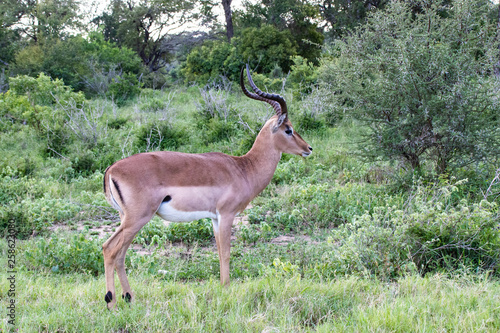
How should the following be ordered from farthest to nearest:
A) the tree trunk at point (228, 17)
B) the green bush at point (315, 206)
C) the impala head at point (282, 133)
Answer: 1. the tree trunk at point (228, 17)
2. the green bush at point (315, 206)
3. the impala head at point (282, 133)

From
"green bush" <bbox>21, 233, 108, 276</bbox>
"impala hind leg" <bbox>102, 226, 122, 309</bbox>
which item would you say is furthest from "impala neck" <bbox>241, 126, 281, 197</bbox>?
"green bush" <bbox>21, 233, 108, 276</bbox>

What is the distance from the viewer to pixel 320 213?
556cm

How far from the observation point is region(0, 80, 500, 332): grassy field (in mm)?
2828

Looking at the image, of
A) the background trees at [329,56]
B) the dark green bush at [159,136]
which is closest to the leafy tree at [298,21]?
the background trees at [329,56]

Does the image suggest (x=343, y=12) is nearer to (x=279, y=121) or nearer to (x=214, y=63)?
(x=214, y=63)

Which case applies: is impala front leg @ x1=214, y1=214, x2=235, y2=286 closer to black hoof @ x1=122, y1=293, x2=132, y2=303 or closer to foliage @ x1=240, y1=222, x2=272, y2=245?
black hoof @ x1=122, y1=293, x2=132, y2=303

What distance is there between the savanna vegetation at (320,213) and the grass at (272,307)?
1 cm

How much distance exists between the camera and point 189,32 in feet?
82.4

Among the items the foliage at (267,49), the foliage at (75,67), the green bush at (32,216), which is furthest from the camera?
the foliage at (267,49)

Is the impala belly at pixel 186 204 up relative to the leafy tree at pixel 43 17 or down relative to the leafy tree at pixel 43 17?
down

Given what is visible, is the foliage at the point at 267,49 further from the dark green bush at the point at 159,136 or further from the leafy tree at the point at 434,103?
the leafy tree at the point at 434,103

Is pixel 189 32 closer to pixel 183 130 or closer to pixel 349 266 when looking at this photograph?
pixel 183 130

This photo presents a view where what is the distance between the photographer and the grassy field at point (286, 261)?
9.28 feet

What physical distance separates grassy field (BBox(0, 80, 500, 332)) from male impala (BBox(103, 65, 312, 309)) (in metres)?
0.36
